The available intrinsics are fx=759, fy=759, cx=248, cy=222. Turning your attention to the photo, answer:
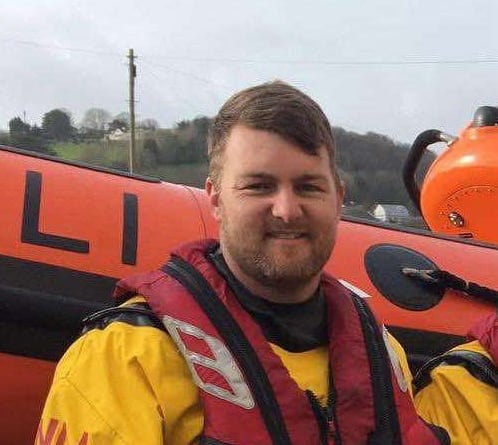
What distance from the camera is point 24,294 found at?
68.4 inches

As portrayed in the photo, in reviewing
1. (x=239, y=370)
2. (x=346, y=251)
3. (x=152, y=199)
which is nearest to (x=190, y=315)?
(x=239, y=370)

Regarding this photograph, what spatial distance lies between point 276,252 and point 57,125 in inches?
430

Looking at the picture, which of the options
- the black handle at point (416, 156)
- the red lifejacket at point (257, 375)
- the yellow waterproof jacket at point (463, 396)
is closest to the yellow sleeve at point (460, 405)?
the yellow waterproof jacket at point (463, 396)

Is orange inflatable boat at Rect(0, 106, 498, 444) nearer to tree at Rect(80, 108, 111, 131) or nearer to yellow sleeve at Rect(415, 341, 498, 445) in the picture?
yellow sleeve at Rect(415, 341, 498, 445)

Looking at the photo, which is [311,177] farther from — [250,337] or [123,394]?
[123,394]

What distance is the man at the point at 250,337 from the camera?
1.12m

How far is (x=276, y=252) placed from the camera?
120 cm

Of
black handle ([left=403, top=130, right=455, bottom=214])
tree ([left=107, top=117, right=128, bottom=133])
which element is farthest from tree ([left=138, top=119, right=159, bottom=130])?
black handle ([left=403, top=130, right=455, bottom=214])

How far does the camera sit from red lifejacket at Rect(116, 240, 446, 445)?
1.15 meters

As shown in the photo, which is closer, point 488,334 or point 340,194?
point 340,194

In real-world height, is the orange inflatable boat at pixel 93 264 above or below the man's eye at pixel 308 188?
below

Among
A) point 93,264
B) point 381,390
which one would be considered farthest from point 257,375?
point 93,264

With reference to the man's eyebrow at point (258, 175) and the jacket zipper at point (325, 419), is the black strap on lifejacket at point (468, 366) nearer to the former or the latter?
the jacket zipper at point (325, 419)

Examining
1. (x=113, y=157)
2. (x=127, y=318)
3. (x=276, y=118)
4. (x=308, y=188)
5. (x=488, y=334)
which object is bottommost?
(x=113, y=157)
